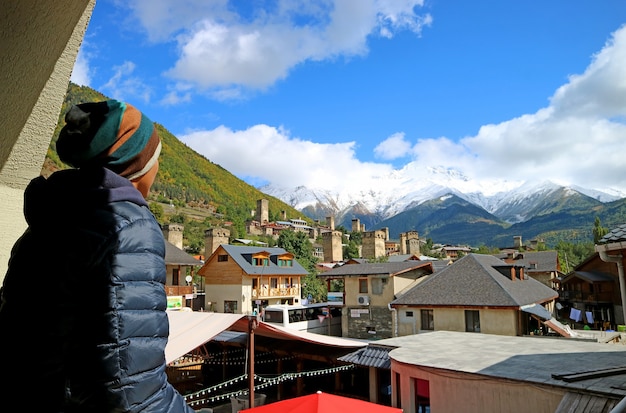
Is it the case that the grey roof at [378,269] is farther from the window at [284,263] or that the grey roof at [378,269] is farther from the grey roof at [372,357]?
the grey roof at [372,357]

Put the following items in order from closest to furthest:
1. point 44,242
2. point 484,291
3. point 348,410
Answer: point 44,242
point 348,410
point 484,291

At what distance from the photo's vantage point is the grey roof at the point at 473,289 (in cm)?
1656

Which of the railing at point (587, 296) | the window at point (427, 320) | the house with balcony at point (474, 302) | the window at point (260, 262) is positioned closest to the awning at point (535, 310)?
the house with balcony at point (474, 302)

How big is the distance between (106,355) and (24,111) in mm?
1381

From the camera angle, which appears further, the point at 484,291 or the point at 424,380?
the point at 484,291

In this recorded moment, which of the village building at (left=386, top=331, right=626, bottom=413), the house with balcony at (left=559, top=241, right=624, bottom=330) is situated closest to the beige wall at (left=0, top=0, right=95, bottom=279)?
the village building at (left=386, top=331, right=626, bottom=413)

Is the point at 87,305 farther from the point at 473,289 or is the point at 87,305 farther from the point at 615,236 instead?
the point at 473,289

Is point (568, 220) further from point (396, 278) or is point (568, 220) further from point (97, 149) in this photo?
point (97, 149)

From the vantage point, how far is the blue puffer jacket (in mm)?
799

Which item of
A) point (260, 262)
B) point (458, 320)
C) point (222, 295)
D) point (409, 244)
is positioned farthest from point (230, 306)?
point (409, 244)

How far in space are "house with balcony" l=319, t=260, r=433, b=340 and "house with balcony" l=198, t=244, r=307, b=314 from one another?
23.1 ft

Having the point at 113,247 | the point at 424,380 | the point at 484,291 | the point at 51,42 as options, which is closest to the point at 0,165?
the point at 51,42

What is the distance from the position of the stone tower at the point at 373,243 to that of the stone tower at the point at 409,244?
5.59 m

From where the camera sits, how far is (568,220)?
149125 mm
